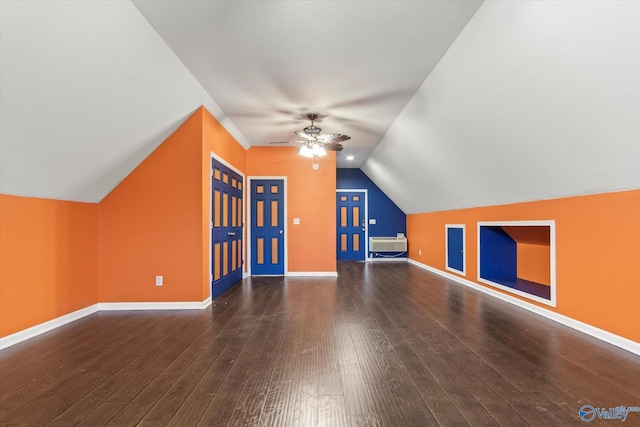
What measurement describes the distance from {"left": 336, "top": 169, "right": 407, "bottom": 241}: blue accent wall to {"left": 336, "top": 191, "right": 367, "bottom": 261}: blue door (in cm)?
27

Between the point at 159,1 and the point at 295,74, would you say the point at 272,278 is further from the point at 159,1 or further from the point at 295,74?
the point at 159,1

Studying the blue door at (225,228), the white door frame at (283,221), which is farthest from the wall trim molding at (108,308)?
the white door frame at (283,221)

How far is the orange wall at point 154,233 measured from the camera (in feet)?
12.9

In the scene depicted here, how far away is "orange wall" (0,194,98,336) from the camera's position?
2770 millimetres

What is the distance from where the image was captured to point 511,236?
16.2ft

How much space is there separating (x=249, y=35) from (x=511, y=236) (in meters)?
4.80

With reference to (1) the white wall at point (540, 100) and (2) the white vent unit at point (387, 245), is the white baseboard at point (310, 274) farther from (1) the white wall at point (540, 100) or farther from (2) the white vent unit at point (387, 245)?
(1) the white wall at point (540, 100)

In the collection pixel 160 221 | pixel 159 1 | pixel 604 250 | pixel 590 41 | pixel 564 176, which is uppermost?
pixel 159 1

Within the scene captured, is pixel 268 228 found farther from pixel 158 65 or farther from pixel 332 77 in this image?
pixel 158 65

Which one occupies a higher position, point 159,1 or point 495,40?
point 159,1

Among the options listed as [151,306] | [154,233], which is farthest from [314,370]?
[154,233]

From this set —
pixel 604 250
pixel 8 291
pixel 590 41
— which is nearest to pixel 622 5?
pixel 590 41

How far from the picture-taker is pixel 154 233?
3928mm

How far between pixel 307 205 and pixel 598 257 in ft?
14.8
